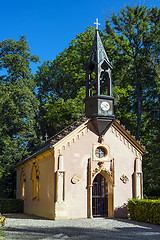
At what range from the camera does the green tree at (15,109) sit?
97.0ft

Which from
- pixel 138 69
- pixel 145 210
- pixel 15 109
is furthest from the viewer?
pixel 138 69

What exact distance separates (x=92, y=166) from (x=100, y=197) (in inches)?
102

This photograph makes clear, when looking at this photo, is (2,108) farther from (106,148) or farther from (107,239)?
(107,239)

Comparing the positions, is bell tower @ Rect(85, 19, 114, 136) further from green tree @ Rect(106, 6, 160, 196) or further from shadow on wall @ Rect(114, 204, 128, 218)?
green tree @ Rect(106, 6, 160, 196)

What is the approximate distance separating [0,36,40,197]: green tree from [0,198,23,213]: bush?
15.7ft

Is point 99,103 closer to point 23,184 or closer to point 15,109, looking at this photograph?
point 23,184

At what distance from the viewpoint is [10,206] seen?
79.5 ft

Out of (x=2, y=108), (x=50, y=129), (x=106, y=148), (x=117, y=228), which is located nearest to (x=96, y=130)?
(x=106, y=148)

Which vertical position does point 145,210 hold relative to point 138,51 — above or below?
below

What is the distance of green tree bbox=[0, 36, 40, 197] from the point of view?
29578 millimetres

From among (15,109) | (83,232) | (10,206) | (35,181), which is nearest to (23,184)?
(10,206)

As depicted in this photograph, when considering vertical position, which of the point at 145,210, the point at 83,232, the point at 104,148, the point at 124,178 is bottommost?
the point at 83,232

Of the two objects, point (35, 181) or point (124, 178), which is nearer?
point (124, 178)

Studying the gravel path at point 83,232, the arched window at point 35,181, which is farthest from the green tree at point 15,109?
the gravel path at point 83,232
